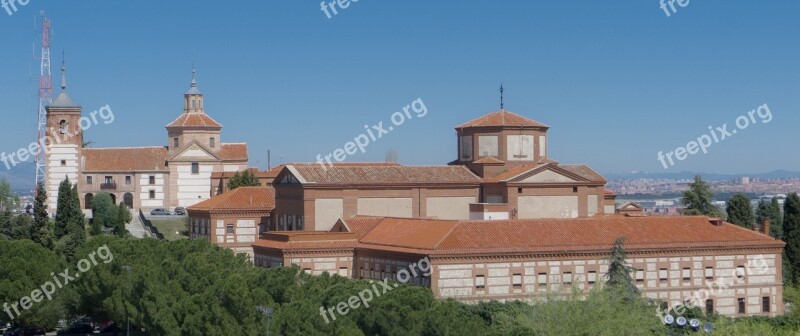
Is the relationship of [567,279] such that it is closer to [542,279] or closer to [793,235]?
[542,279]

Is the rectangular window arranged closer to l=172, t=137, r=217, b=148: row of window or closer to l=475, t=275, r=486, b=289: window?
l=475, t=275, r=486, b=289: window

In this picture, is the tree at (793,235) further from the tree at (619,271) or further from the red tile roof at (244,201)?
the red tile roof at (244,201)

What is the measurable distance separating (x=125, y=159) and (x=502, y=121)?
5142 centimetres

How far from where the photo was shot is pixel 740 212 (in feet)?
323

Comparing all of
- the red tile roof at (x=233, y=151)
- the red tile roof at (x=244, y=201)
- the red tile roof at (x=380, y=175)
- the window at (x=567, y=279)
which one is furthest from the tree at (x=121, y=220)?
the window at (x=567, y=279)

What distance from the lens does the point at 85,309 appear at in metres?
72.1

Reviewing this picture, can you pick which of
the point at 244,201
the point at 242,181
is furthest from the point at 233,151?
the point at 244,201

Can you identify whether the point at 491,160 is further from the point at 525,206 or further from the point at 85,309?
A: the point at 85,309

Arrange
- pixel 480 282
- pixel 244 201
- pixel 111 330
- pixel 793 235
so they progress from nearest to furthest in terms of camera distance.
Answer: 1. pixel 480 282
2. pixel 111 330
3. pixel 793 235
4. pixel 244 201

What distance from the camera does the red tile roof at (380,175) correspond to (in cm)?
8138

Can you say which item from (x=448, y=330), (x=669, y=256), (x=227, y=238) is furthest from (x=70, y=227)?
(x=448, y=330)

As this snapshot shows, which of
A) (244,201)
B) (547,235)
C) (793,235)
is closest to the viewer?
(547,235)

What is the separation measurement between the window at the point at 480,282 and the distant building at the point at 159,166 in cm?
6016

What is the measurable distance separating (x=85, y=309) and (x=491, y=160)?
91.2ft
